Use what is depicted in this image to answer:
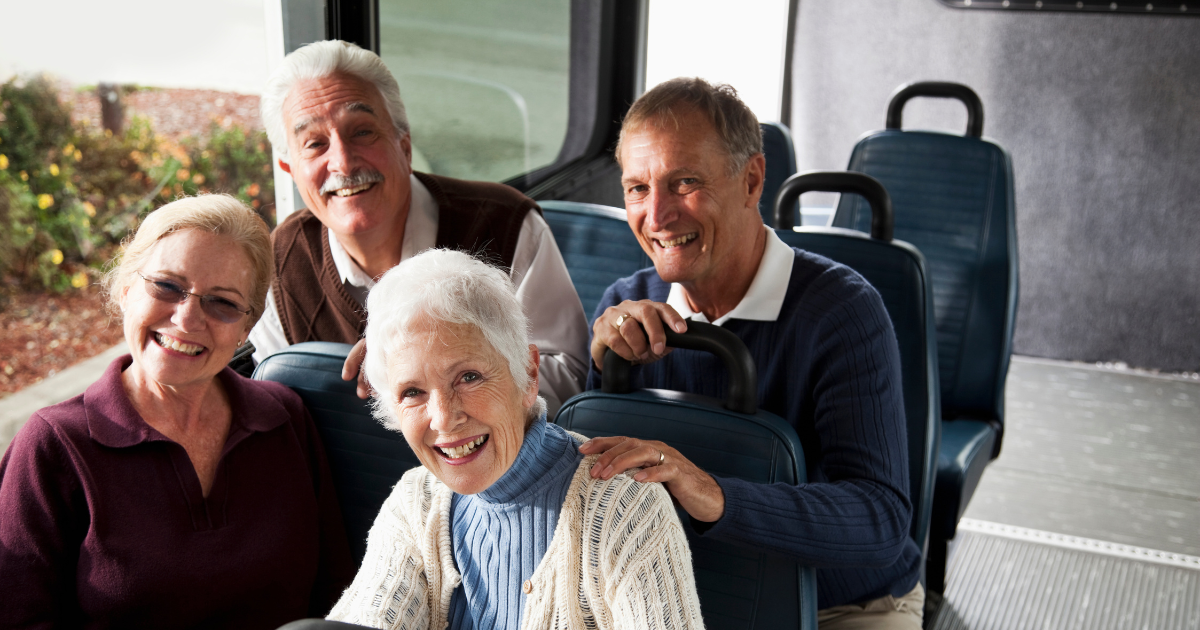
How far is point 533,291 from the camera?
201 centimetres

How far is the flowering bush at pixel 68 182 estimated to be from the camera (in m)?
1.70

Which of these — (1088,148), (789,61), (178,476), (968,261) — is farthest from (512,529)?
(789,61)

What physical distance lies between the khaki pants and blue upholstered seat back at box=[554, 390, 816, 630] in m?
0.37

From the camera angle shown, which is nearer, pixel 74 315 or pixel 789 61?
pixel 74 315

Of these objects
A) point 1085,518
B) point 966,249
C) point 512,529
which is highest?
point 966,249

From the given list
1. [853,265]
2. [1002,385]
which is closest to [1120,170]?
[1002,385]

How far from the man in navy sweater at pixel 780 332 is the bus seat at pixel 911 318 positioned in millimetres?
259

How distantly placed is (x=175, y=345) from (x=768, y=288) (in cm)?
93

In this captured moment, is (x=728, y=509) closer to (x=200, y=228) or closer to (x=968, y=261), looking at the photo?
(x=200, y=228)

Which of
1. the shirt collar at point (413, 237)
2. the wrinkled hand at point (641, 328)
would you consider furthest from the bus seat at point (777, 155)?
the wrinkled hand at point (641, 328)

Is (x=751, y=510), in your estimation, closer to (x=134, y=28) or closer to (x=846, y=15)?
(x=134, y=28)

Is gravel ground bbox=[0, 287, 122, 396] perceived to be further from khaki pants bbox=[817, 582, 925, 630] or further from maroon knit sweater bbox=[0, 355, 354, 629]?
khaki pants bbox=[817, 582, 925, 630]

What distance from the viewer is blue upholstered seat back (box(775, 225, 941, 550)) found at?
6.11ft

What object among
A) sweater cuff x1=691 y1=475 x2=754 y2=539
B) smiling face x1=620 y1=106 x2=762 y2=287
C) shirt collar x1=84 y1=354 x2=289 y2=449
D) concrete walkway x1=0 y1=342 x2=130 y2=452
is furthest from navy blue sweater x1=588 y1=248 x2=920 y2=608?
concrete walkway x1=0 y1=342 x2=130 y2=452
